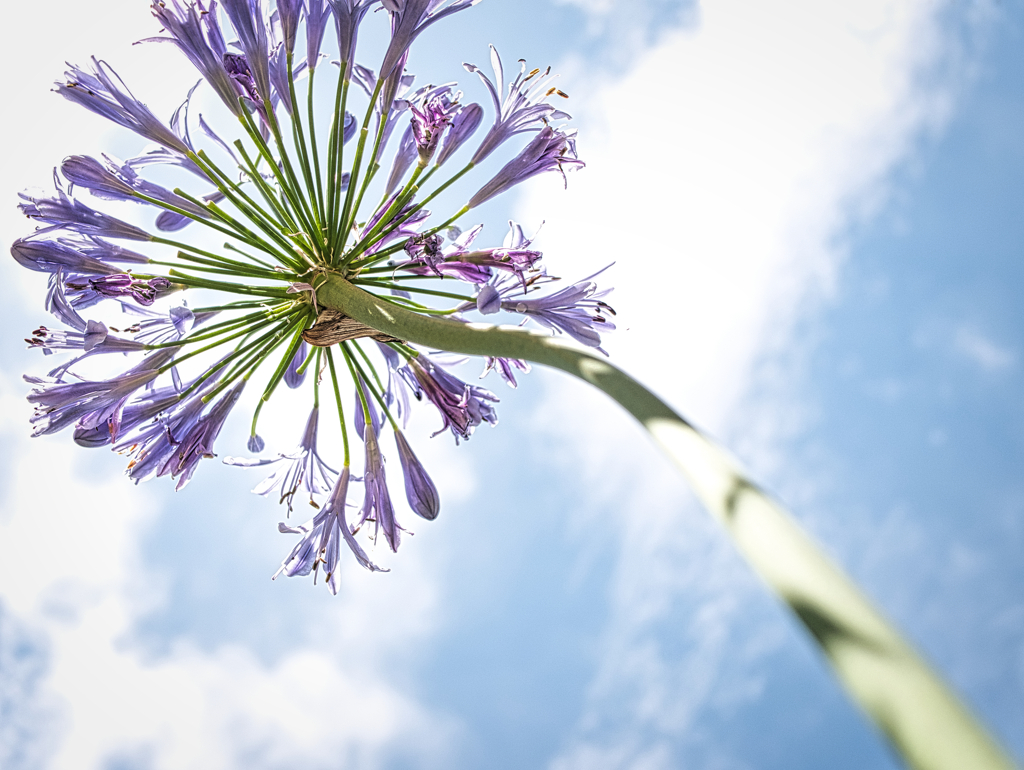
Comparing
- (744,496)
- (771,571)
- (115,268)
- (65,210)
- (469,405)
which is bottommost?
(771,571)

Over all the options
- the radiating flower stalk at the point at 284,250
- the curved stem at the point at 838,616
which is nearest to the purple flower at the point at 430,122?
the radiating flower stalk at the point at 284,250

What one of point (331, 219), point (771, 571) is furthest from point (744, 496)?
point (331, 219)

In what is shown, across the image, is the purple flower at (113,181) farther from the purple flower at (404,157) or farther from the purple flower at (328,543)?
the purple flower at (328,543)

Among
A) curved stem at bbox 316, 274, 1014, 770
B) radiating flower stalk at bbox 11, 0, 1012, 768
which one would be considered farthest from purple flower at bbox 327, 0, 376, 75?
curved stem at bbox 316, 274, 1014, 770

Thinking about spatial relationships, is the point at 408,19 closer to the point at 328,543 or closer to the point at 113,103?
the point at 113,103

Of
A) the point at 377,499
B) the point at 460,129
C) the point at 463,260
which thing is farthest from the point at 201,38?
the point at 377,499

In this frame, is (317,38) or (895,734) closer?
(895,734)

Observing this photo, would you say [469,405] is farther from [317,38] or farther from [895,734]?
[895,734]
